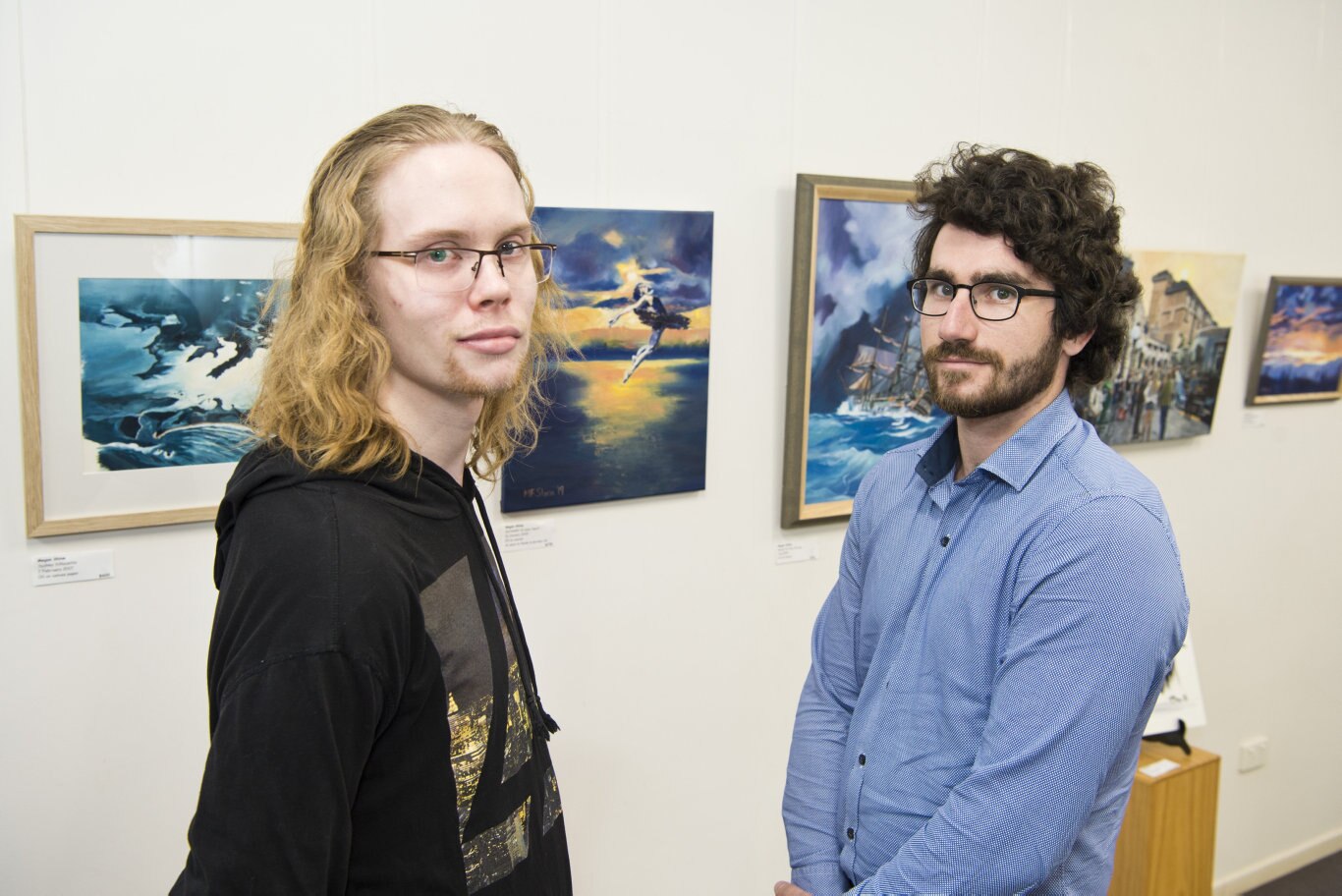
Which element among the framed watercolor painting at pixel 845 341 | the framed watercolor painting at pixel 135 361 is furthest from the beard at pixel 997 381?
the framed watercolor painting at pixel 135 361

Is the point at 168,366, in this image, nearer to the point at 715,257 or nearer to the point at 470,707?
the point at 470,707

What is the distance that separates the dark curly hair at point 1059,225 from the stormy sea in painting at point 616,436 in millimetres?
1016

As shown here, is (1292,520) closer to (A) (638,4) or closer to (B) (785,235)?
(B) (785,235)

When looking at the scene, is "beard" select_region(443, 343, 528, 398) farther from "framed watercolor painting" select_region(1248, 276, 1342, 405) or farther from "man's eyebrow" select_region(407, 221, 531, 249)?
"framed watercolor painting" select_region(1248, 276, 1342, 405)

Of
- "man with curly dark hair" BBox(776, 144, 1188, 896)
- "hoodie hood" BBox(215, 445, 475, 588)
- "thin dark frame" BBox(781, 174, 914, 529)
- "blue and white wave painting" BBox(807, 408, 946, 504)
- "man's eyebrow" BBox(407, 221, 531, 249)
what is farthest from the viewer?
"blue and white wave painting" BBox(807, 408, 946, 504)

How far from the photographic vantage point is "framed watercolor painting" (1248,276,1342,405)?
158 inches

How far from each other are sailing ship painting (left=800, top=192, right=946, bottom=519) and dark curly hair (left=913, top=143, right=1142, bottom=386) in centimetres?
104

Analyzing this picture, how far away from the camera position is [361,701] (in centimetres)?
117

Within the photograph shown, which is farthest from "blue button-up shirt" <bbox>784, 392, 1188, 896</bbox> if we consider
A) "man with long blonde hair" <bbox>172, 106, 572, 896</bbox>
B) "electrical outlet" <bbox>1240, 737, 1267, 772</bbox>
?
"electrical outlet" <bbox>1240, 737, 1267, 772</bbox>

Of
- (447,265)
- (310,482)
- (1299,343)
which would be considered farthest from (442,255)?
(1299,343)

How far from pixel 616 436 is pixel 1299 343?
3.04 metres

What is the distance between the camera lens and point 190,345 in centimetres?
212

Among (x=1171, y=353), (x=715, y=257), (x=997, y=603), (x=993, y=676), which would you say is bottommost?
(x=993, y=676)

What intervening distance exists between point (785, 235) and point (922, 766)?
1.66m
